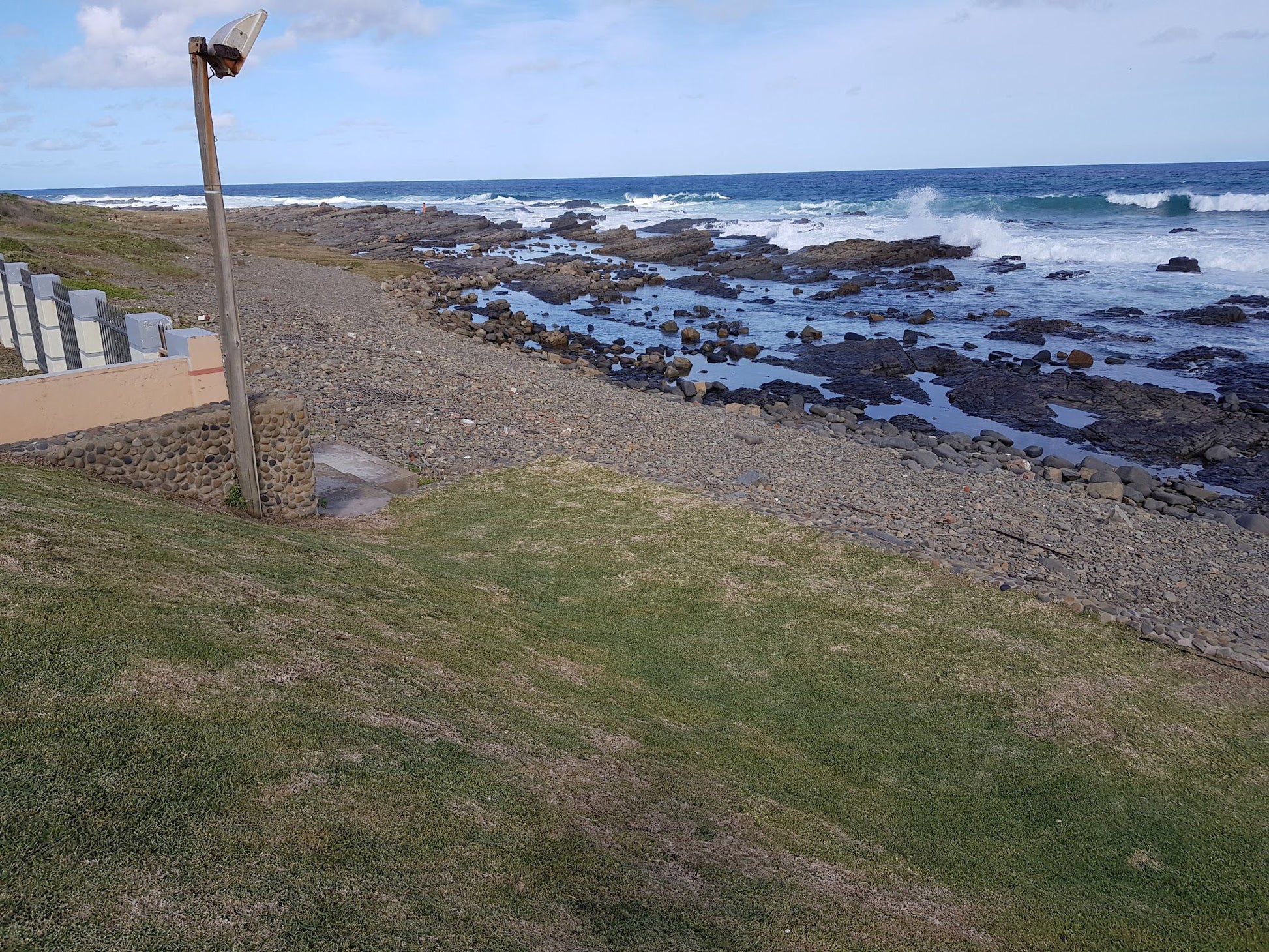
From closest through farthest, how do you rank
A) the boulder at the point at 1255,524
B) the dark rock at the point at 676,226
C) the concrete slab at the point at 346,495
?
the concrete slab at the point at 346,495, the boulder at the point at 1255,524, the dark rock at the point at 676,226

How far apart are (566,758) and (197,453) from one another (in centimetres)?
619

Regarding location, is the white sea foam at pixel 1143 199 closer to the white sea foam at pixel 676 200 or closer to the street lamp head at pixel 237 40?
the white sea foam at pixel 676 200

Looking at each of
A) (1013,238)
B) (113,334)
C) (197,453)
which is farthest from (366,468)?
(1013,238)

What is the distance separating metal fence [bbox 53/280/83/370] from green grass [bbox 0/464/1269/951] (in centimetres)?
621

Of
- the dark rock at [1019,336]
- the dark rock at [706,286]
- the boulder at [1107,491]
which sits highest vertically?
the dark rock at [706,286]

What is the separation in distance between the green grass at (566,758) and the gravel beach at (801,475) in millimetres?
1539

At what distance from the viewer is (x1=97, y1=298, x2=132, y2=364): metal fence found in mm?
11227

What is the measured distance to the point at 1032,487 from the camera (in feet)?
47.6

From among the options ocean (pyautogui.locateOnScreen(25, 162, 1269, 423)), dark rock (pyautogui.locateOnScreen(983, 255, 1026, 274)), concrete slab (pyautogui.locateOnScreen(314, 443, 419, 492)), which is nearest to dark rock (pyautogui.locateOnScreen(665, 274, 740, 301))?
ocean (pyautogui.locateOnScreen(25, 162, 1269, 423))

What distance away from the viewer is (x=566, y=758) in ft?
16.8

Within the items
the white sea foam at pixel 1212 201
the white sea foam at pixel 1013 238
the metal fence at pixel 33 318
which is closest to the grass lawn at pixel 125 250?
the metal fence at pixel 33 318

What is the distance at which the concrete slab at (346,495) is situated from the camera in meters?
10.6

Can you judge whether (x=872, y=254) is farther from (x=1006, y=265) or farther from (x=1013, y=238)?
(x=1013, y=238)

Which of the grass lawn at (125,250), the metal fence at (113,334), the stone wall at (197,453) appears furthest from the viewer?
the grass lawn at (125,250)
